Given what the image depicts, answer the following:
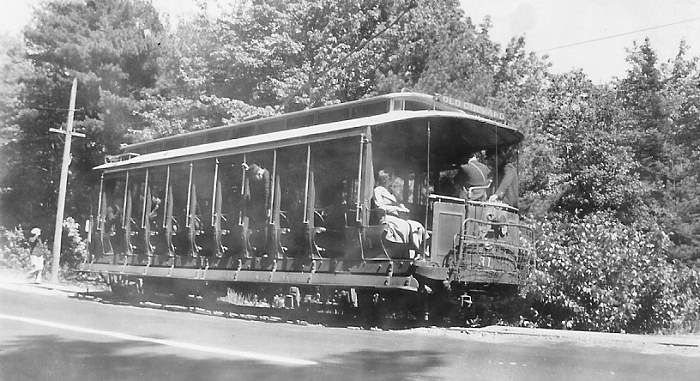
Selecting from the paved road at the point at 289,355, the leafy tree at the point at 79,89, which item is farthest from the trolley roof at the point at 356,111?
the leafy tree at the point at 79,89

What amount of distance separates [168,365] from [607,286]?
873 centimetres

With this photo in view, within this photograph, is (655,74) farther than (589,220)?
Yes

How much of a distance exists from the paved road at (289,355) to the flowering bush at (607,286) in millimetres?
3211

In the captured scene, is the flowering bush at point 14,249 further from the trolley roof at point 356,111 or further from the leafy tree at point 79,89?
the trolley roof at point 356,111

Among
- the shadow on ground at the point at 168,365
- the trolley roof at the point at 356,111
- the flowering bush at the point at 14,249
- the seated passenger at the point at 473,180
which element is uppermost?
the trolley roof at the point at 356,111

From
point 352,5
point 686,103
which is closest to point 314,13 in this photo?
point 352,5

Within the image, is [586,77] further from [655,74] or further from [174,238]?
[174,238]

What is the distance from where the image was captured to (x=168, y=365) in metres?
6.79

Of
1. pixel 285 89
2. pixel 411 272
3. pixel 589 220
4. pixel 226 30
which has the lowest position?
pixel 411 272

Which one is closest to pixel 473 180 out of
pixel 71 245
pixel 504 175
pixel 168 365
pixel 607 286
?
pixel 504 175

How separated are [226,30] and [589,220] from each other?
48.1 feet

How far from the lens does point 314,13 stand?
2353cm

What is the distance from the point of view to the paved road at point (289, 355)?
6.48 m

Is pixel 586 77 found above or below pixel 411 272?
above
